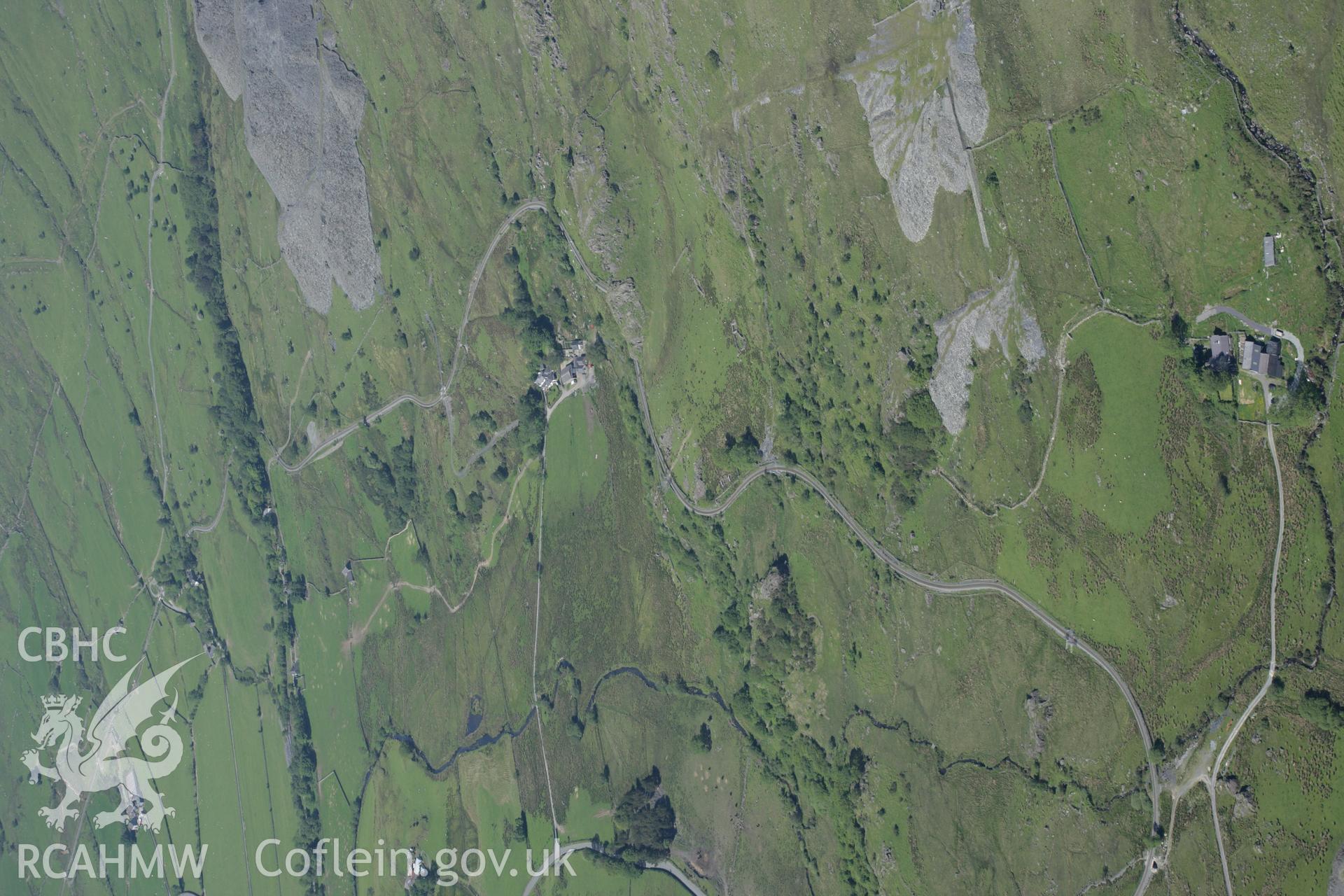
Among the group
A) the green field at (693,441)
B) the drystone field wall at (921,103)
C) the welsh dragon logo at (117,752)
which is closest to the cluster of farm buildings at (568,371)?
the green field at (693,441)

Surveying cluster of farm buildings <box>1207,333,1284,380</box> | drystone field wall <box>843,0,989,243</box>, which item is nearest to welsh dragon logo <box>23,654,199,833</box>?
drystone field wall <box>843,0,989,243</box>

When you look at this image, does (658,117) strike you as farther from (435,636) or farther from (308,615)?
(308,615)

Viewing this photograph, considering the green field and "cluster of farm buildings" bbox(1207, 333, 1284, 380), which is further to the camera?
the green field

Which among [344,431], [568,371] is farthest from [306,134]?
[568,371]

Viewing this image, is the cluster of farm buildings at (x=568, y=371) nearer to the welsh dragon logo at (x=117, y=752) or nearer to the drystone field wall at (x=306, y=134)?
the drystone field wall at (x=306, y=134)

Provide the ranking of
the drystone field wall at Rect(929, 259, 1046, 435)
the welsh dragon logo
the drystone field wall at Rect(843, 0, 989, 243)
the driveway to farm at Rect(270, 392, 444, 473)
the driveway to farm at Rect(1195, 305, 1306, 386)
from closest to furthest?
the driveway to farm at Rect(1195, 305, 1306, 386) → the drystone field wall at Rect(929, 259, 1046, 435) → the drystone field wall at Rect(843, 0, 989, 243) → the driveway to farm at Rect(270, 392, 444, 473) → the welsh dragon logo

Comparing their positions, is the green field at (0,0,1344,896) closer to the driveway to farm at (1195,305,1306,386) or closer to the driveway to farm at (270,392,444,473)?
the driveway to farm at (1195,305,1306,386)

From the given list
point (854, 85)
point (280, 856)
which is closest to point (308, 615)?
point (280, 856)
